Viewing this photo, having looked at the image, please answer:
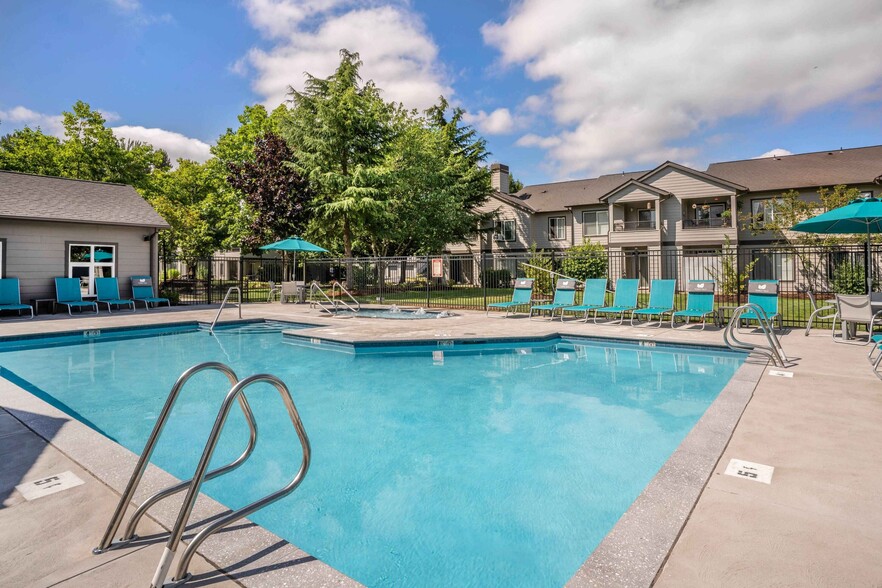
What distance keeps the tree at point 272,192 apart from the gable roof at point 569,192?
50.9 feet

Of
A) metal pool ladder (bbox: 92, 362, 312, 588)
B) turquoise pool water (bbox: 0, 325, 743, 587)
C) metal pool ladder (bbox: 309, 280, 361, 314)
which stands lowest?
turquoise pool water (bbox: 0, 325, 743, 587)

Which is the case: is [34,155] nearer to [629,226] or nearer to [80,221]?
[80,221]

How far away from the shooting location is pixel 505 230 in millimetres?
31891

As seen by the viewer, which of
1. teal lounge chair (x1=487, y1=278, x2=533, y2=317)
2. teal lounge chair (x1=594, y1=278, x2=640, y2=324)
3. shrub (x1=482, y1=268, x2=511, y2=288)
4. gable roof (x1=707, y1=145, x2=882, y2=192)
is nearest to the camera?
teal lounge chair (x1=594, y1=278, x2=640, y2=324)

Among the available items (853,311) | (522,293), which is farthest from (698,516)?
(522,293)

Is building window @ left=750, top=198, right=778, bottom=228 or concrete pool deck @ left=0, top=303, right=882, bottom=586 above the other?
building window @ left=750, top=198, right=778, bottom=228

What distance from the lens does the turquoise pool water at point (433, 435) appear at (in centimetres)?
293

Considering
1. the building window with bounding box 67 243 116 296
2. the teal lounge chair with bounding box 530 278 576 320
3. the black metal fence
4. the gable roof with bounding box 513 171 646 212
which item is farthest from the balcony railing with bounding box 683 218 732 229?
the building window with bounding box 67 243 116 296

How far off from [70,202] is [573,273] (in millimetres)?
19148

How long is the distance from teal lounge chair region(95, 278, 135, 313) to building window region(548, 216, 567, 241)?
23573mm

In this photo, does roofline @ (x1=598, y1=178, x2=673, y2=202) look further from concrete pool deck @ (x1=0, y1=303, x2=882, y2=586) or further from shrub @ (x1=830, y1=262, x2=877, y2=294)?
concrete pool deck @ (x1=0, y1=303, x2=882, y2=586)

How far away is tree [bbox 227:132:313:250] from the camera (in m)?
21.7

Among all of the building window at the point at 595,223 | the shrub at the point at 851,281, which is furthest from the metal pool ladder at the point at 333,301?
the building window at the point at 595,223

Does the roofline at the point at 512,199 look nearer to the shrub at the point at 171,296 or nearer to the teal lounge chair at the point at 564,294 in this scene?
the teal lounge chair at the point at 564,294
